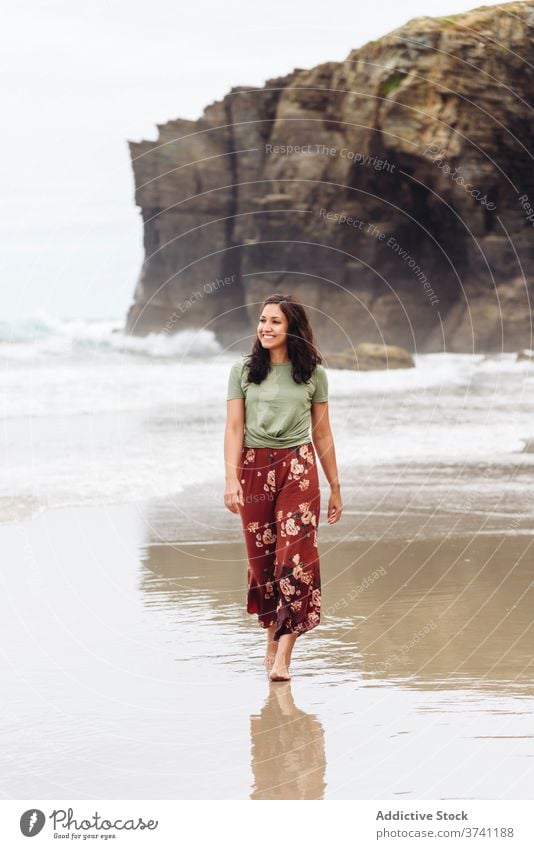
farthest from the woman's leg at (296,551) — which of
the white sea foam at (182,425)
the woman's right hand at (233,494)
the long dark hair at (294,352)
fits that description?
the white sea foam at (182,425)

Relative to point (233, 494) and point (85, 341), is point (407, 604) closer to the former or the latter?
point (233, 494)

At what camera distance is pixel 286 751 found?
4.17m

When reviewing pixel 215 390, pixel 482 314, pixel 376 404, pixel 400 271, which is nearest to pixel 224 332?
pixel 400 271

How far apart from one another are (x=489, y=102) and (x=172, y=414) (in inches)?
1061

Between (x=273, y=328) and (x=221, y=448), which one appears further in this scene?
(x=221, y=448)

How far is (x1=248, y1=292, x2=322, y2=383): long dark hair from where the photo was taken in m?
5.05

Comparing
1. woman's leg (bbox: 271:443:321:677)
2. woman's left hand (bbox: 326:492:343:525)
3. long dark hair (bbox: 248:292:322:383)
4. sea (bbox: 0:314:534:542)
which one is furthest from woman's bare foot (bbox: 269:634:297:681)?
sea (bbox: 0:314:534:542)

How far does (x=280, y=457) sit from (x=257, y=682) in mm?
958

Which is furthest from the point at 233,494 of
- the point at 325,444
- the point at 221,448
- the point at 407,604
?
the point at 221,448

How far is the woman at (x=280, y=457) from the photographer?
5043 mm

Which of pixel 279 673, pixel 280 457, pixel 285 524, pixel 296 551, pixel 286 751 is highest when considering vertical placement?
pixel 280 457

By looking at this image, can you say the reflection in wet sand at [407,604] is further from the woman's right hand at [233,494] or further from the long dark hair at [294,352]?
the long dark hair at [294,352]

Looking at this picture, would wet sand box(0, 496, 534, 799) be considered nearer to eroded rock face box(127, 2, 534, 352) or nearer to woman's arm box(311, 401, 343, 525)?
woman's arm box(311, 401, 343, 525)

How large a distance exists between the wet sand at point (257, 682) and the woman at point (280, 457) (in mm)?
381
